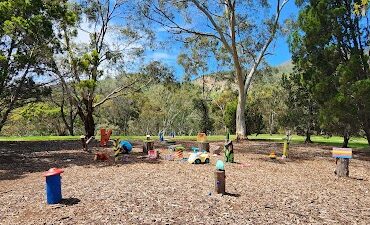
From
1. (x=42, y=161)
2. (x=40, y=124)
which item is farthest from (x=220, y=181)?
(x=40, y=124)

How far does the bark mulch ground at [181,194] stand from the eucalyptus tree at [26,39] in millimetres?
5070

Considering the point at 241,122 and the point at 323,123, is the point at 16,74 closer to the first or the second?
the point at 241,122

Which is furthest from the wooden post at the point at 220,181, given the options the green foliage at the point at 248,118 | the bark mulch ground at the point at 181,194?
the green foliage at the point at 248,118

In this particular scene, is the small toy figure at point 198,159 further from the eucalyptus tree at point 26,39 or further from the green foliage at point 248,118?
the green foliage at point 248,118

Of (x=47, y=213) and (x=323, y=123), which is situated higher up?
(x=323, y=123)

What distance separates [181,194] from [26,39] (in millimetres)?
12594

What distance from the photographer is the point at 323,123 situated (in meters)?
17.3

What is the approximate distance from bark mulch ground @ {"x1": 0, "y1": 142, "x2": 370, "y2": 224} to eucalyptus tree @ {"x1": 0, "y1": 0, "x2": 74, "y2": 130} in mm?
5070

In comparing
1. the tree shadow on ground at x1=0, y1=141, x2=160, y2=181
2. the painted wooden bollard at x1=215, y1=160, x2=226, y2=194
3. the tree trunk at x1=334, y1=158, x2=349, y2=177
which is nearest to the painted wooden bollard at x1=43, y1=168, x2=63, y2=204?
the painted wooden bollard at x1=215, y1=160, x2=226, y2=194

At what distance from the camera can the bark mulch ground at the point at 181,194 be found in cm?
646

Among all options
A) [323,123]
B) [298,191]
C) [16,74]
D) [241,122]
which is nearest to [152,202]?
[298,191]

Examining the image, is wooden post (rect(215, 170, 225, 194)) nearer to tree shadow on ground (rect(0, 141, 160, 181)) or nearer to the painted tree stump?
the painted tree stump

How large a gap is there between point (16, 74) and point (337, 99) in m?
14.7

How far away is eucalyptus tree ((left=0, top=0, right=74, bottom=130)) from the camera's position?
14117mm
